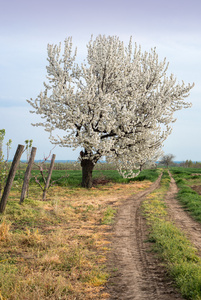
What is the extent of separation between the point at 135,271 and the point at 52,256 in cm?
214

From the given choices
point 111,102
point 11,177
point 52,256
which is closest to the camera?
point 52,256

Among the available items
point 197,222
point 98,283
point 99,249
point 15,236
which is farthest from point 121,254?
point 197,222

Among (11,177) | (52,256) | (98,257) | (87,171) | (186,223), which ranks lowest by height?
(98,257)

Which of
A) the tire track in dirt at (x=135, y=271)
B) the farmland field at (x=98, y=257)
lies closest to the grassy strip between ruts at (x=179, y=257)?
the farmland field at (x=98, y=257)

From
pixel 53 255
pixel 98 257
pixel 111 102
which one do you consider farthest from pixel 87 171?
pixel 53 255

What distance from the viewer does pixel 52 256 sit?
6055mm

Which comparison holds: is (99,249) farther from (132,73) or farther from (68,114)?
(132,73)

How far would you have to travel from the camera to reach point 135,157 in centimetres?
2328

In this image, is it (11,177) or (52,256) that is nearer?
(52,256)

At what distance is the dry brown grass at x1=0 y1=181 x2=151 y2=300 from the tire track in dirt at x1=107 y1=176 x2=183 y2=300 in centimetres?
28

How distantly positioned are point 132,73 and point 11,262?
18.9 meters

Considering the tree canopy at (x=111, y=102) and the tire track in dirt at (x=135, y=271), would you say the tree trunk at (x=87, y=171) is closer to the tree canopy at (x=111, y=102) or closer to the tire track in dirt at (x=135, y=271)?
the tree canopy at (x=111, y=102)

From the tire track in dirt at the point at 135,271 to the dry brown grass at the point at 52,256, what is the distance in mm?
277

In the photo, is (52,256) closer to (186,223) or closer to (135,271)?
(135,271)
